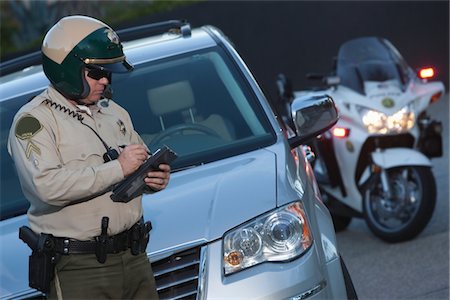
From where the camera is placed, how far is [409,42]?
44.3 feet

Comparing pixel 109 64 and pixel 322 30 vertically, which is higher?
pixel 109 64

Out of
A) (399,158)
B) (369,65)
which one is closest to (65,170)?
(399,158)

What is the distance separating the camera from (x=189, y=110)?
5398 mm

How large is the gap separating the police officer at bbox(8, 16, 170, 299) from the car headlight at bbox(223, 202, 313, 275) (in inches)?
Answer: 16.4

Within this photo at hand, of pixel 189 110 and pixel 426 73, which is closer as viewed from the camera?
pixel 189 110

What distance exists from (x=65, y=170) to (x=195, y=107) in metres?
1.81

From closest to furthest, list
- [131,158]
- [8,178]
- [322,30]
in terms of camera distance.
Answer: [131,158]
[8,178]
[322,30]

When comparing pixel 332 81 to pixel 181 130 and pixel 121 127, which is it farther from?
pixel 121 127

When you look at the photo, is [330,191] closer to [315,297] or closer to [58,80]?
[315,297]

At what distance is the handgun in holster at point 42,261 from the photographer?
3.75 meters

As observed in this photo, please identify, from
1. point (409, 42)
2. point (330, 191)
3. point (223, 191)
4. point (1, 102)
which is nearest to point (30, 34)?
point (409, 42)

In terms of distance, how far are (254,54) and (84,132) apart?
384 inches

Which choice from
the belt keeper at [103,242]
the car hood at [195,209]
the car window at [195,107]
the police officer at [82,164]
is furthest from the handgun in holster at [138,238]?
the car window at [195,107]

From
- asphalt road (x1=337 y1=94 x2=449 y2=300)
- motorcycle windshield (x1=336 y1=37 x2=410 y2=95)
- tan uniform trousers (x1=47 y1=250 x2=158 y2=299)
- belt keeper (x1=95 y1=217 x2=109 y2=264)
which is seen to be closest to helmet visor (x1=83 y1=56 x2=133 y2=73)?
belt keeper (x1=95 y1=217 x2=109 y2=264)
